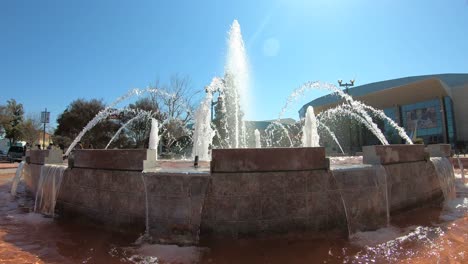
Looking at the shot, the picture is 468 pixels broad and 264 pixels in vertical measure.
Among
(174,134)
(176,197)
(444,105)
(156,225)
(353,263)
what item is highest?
(444,105)

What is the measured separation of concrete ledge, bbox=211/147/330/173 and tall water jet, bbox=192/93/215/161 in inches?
311

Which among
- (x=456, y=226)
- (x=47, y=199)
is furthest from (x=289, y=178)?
(x=47, y=199)

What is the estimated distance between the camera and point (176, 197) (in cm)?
457

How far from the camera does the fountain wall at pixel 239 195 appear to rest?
4.45 m

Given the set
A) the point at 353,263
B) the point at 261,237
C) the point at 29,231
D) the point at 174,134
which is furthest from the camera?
the point at 174,134

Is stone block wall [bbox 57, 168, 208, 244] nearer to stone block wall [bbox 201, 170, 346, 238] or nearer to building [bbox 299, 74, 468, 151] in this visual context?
stone block wall [bbox 201, 170, 346, 238]

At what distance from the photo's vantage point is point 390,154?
5941mm

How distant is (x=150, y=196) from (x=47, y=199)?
355 cm

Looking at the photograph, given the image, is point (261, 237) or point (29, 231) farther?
point (29, 231)

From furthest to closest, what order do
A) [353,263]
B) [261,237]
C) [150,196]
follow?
[150,196] < [261,237] < [353,263]

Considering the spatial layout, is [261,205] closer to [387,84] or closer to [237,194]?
[237,194]

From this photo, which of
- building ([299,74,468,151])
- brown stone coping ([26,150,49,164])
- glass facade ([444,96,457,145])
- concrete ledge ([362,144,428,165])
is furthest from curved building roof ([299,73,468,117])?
brown stone coping ([26,150,49,164])

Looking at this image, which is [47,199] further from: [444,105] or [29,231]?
[444,105]

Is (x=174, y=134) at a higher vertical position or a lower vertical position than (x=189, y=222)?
higher
